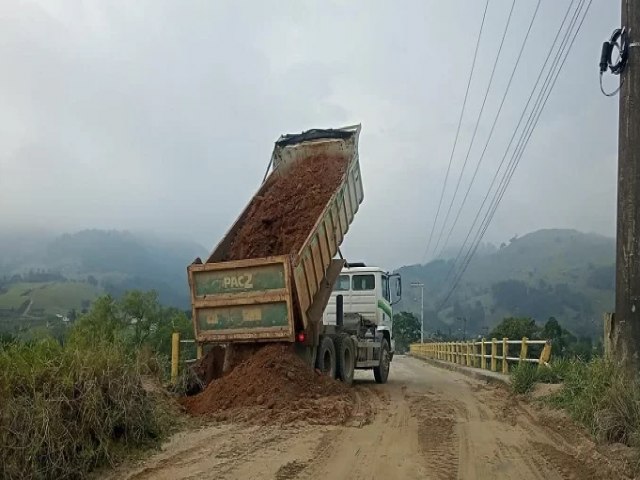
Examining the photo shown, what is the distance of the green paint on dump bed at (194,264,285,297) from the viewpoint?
1084cm

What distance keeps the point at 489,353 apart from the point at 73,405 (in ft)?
61.8

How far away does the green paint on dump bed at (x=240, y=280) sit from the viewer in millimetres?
10844

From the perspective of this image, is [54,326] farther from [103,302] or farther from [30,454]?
[103,302]

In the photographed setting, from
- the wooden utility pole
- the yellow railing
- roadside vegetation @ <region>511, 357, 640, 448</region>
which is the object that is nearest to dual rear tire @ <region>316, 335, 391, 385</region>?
the yellow railing

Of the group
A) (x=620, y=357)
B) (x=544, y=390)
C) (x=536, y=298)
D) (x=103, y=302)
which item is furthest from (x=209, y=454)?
(x=536, y=298)

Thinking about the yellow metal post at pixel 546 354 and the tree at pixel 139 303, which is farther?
the tree at pixel 139 303

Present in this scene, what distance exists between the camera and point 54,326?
26.9 feet

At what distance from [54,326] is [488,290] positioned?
11595cm

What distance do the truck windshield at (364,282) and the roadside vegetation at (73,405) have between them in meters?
10.8

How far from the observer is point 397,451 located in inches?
282

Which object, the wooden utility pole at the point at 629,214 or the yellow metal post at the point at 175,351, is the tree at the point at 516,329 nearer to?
the yellow metal post at the point at 175,351

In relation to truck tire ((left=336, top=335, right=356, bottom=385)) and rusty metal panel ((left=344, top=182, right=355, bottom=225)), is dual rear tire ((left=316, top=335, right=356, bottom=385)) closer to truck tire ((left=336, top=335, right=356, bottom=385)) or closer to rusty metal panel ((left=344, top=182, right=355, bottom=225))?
truck tire ((left=336, top=335, right=356, bottom=385))

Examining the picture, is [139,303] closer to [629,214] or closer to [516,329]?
[629,214]

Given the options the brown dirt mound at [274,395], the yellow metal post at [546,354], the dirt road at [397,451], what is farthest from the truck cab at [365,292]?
the dirt road at [397,451]
